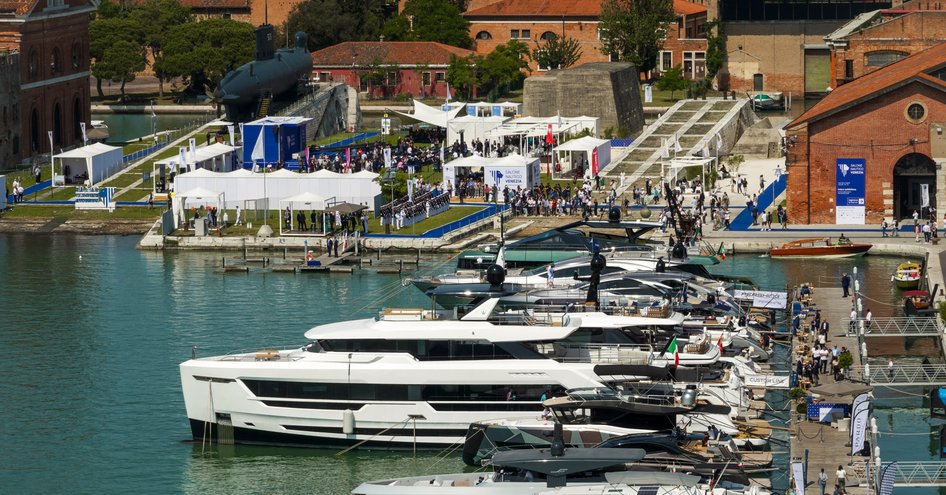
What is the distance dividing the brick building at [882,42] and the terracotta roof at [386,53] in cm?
4374

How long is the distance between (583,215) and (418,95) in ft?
200

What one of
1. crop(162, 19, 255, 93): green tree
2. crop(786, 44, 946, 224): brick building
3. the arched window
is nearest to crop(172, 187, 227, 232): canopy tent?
crop(786, 44, 946, 224): brick building

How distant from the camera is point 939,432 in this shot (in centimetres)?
5866

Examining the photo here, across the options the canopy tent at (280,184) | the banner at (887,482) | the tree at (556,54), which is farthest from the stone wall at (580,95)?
the banner at (887,482)

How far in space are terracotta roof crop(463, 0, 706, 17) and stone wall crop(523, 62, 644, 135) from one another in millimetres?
Result: 30653

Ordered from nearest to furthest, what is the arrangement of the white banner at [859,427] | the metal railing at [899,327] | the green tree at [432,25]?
the white banner at [859,427] → the metal railing at [899,327] → the green tree at [432,25]

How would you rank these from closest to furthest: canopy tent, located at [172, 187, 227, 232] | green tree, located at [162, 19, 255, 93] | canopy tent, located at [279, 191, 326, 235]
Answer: canopy tent, located at [279, 191, 326, 235], canopy tent, located at [172, 187, 227, 232], green tree, located at [162, 19, 255, 93]

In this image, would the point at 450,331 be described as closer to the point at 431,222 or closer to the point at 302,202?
the point at 302,202

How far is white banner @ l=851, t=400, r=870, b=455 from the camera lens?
53719 mm

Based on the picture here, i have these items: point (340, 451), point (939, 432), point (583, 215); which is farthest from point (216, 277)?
point (939, 432)

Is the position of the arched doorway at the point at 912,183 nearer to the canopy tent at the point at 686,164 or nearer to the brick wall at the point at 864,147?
the brick wall at the point at 864,147

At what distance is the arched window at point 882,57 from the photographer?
115 meters

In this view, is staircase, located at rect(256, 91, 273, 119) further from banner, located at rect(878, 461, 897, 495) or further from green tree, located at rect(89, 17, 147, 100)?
→ banner, located at rect(878, 461, 897, 495)

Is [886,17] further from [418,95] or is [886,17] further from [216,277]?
[216,277]
